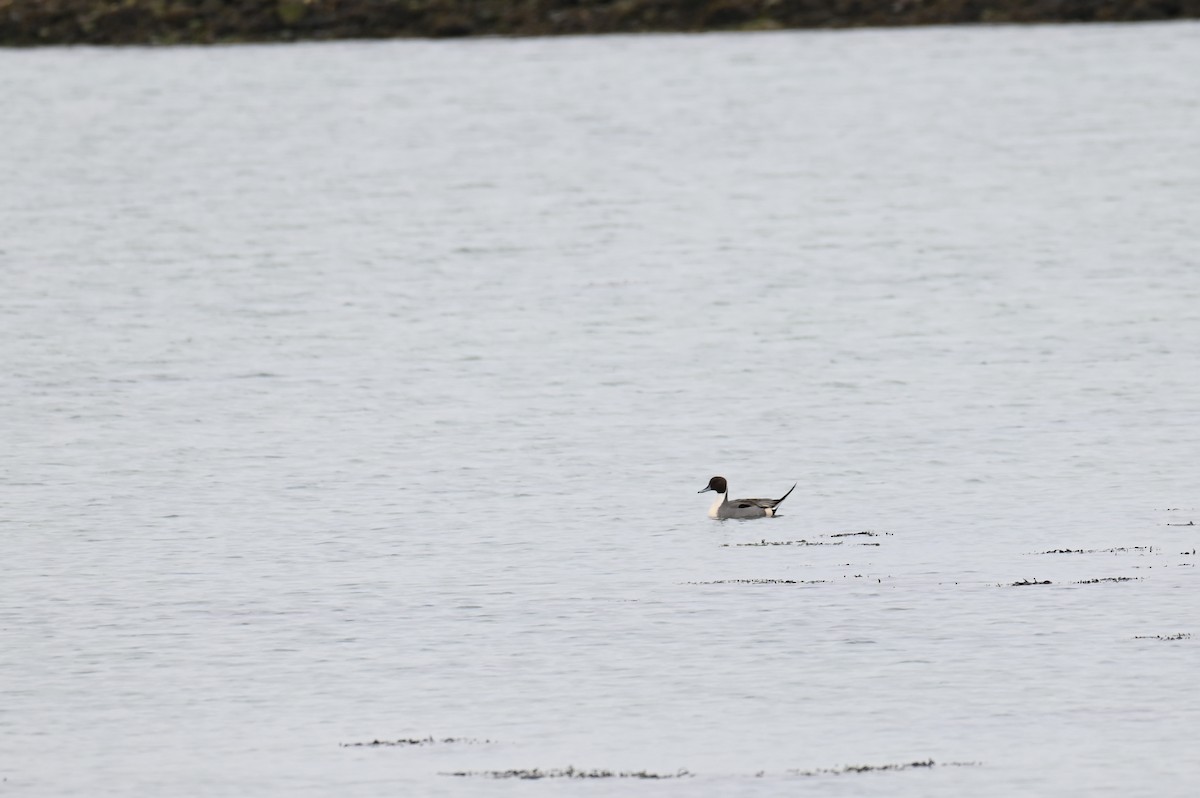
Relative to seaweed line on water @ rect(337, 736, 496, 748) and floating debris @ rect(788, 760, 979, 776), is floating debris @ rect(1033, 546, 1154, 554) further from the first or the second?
seaweed line on water @ rect(337, 736, 496, 748)

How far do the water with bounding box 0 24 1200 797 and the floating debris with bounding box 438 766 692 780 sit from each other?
13 centimetres

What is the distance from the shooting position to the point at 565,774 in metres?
16.5

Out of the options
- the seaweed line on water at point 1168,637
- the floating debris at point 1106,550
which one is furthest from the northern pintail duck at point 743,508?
the seaweed line on water at point 1168,637

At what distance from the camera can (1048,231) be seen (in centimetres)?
4759

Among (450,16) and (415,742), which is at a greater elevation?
(415,742)

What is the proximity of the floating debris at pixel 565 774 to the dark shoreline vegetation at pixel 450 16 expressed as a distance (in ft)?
212

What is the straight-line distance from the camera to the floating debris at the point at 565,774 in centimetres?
1648

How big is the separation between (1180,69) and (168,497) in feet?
167

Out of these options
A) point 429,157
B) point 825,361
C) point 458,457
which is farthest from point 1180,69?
point 458,457

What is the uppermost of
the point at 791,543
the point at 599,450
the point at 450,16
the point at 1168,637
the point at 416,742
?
the point at 416,742

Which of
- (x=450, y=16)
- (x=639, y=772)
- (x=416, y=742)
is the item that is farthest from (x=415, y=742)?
(x=450, y=16)

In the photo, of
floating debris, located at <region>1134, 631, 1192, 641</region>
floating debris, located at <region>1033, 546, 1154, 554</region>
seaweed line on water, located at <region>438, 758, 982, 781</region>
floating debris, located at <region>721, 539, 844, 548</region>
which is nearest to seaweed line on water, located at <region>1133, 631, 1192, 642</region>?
floating debris, located at <region>1134, 631, 1192, 641</region>

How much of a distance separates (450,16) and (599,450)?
175 ft

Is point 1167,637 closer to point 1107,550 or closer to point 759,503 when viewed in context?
point 1107,550
